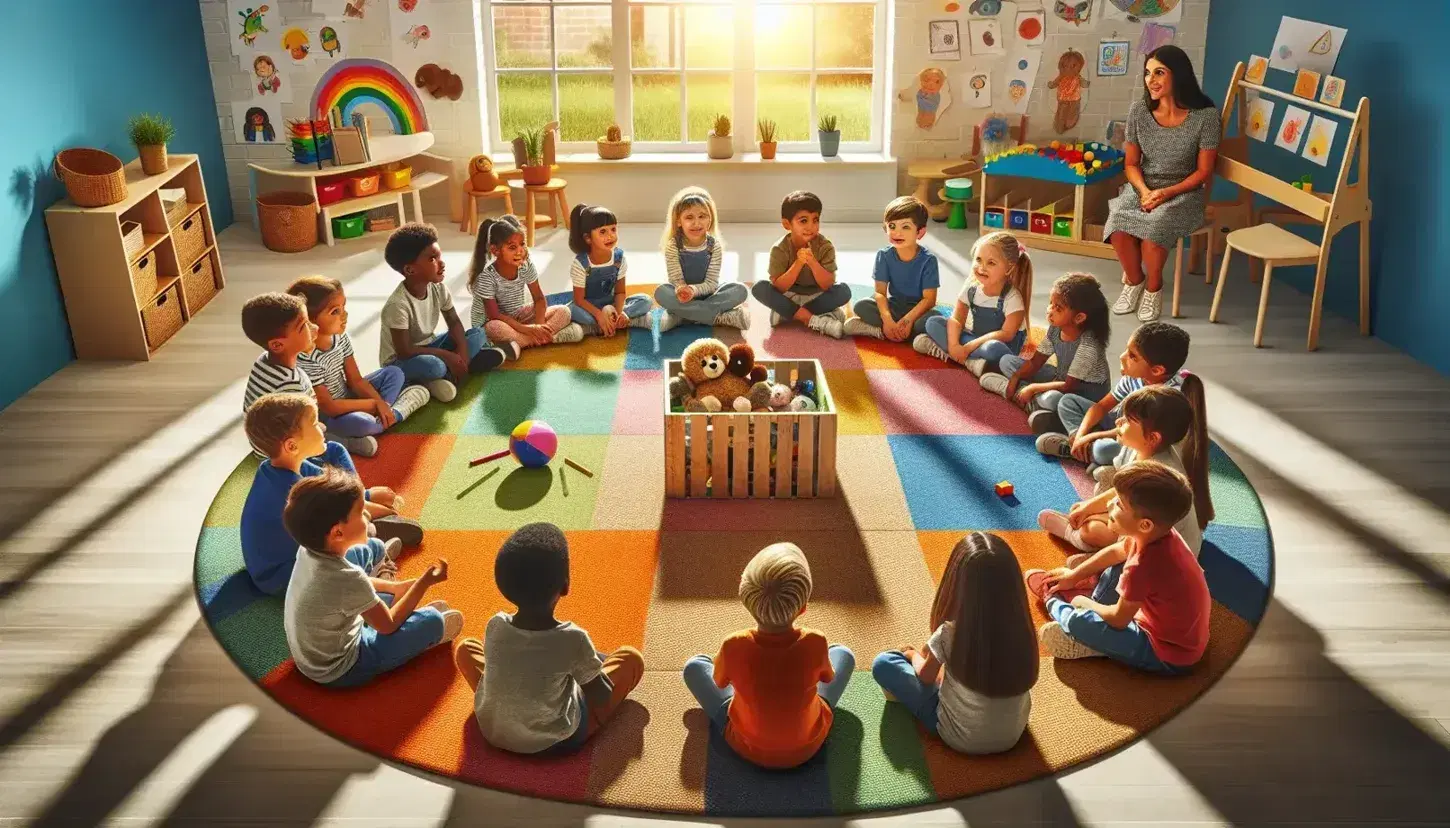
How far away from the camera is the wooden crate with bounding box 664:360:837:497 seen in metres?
4.52

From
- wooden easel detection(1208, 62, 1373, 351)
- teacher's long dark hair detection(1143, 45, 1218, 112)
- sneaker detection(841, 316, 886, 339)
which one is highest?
teacher's long dark hair detection(1143, 45, 1218, 112)

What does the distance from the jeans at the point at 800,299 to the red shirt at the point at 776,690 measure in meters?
3.49

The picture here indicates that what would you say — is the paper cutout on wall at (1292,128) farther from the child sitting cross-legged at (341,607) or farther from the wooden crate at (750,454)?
the child sitting cross-legged at (341,607)

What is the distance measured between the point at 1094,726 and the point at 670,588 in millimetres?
1387

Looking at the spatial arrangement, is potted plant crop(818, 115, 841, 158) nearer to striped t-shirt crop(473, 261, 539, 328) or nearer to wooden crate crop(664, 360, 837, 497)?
striped t-shirt crop(473, 261, 539, 328)

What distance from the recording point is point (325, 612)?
3373mm

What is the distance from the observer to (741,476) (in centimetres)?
461

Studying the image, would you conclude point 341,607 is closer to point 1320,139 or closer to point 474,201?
point 474,201

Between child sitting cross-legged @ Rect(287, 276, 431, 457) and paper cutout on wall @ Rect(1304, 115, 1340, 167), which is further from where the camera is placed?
paper cutout on wall @ Rect(1304, 115, 1340, 167)

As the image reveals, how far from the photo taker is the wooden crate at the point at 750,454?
4.52 m

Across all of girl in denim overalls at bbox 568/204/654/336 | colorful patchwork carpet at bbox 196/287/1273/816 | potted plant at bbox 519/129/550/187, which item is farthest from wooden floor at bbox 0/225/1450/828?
potted plant at bbox 519/129/550/187

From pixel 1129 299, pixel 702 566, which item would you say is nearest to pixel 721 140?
pixel 1129 299

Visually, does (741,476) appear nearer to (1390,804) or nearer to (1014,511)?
(1014,511)

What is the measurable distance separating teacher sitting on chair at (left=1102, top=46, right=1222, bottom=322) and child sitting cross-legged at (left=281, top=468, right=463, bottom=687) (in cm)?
456
